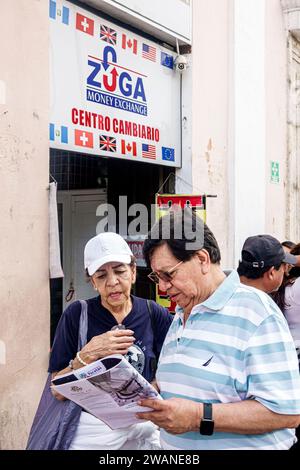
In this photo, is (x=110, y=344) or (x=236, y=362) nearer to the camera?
(x=236, y=362)

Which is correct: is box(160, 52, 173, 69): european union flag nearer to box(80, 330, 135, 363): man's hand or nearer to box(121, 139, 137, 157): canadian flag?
box(121, 139, 137, 157): canadian flag

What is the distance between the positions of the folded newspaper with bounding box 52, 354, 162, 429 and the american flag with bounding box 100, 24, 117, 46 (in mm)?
3661

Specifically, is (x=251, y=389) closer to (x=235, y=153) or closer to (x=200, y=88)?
(x=200, y=88)

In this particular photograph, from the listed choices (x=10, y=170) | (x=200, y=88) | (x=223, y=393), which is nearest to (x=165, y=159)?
(x=200, y=88)

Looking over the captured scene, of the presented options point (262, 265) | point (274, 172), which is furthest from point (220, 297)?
point (274, 172)

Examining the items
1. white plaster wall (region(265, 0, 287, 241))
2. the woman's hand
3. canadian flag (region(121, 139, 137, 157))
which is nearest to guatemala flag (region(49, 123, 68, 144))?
canadian flag (region(121, 139, 137, 157))

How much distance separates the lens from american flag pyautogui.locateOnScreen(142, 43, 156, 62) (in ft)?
A: 18.6

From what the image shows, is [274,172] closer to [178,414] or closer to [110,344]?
[110,344]

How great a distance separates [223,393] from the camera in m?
1.96

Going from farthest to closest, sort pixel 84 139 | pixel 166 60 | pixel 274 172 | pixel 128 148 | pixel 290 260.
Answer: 1. pixel 274 172
2. pixel 166 60
3. pixel 128 148
4. pixel 84 139
5. pixel 290 260

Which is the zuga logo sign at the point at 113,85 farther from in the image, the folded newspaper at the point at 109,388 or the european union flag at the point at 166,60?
the folded newspaper at the point at 109,388

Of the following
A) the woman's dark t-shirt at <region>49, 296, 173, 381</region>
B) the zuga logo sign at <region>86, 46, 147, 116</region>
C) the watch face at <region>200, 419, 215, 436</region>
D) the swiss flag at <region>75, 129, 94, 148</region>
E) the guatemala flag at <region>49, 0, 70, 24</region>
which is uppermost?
the guatemala flag at <region>49, 0, 70, 24</region>

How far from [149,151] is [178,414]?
4.07 metres

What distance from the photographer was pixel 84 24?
4883 mm
